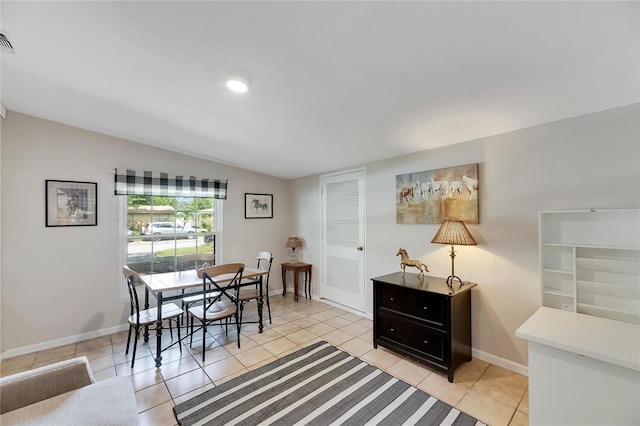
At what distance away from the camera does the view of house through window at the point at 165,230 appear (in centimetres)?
344

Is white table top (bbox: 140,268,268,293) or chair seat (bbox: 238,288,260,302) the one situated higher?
white table top (bbox: 140,268,268,293)

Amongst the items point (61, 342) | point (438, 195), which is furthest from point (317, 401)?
point (61, 342)

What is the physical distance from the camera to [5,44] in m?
1.71

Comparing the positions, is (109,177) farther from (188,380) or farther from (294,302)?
(294,302)

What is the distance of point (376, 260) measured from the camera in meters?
3.51

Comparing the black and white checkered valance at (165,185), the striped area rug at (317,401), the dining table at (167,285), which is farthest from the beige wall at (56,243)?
the striped area rug at (317,401)

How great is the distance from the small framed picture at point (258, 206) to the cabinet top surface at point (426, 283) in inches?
100

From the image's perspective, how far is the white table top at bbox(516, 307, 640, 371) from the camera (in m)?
1.32

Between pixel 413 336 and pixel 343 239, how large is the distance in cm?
178

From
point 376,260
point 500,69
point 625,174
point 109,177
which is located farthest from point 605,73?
point 109,177

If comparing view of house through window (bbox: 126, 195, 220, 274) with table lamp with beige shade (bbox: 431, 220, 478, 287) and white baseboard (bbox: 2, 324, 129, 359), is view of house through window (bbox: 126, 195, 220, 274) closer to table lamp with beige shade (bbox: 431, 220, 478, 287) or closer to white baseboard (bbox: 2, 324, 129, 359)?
white baseboard (bbox: 2, 324, 129, 359)

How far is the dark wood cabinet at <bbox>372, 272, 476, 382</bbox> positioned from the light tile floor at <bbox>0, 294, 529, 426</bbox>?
0.48 feet

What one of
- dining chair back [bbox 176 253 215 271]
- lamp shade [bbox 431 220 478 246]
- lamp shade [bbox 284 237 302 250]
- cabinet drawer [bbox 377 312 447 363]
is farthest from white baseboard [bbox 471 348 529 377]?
dining chair back [bbox 176 253 215 271]

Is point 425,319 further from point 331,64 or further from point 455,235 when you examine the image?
point 331,64
